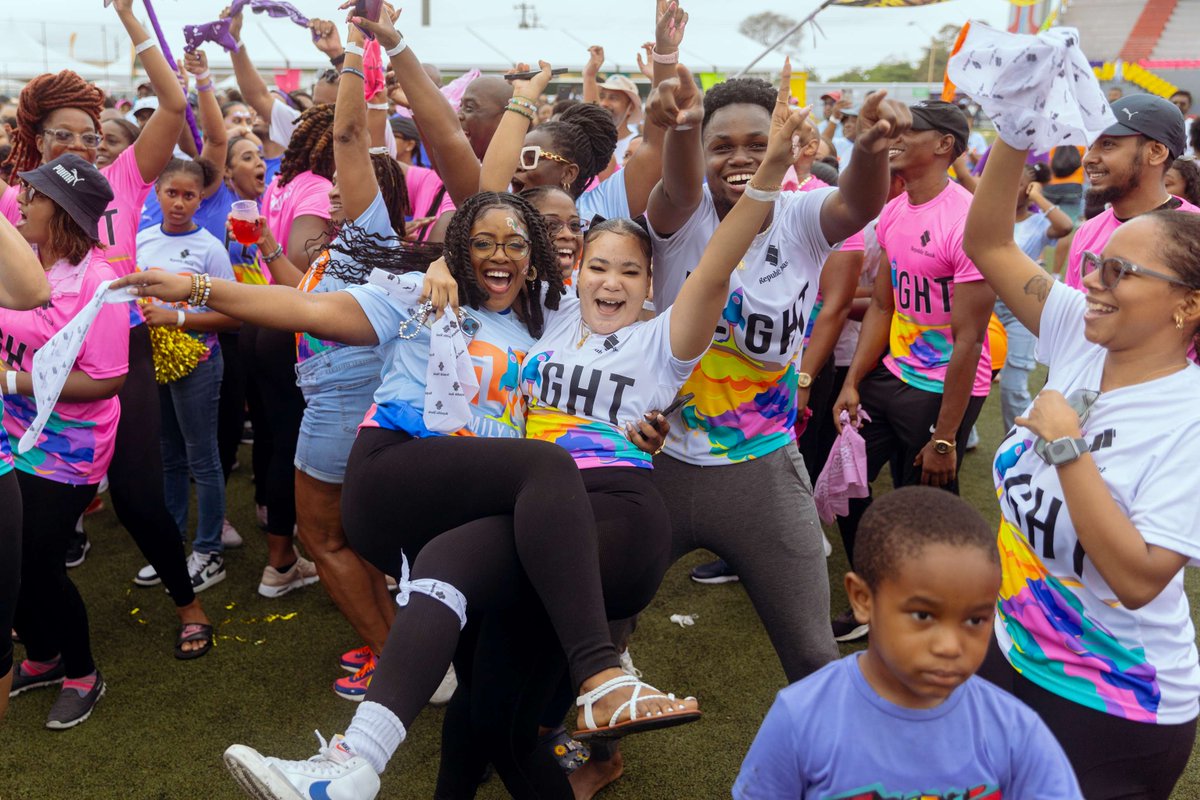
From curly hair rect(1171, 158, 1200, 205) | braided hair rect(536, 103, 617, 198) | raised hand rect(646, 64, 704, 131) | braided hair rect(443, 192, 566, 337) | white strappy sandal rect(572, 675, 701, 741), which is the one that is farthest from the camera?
curly hair rect(1171, 158, 1200, 205)

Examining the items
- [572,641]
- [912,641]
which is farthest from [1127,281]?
[572,641]

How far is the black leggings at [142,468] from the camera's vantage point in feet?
12.6

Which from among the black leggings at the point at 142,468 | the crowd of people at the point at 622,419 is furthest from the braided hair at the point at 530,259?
the black leggings at the point at 142,468

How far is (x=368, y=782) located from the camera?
2.19m

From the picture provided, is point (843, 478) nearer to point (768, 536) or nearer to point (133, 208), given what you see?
point (768, 536)

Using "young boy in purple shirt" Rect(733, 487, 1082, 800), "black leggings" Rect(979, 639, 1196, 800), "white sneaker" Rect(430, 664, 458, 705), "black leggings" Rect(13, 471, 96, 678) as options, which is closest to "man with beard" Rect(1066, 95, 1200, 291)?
"black leggings" Rect(979, 639, 1196, 800)

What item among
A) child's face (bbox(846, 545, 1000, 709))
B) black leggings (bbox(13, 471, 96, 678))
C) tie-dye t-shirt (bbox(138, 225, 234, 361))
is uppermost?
child's face (bbox(846, 545, 1000, 709))

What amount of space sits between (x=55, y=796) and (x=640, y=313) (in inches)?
97.4

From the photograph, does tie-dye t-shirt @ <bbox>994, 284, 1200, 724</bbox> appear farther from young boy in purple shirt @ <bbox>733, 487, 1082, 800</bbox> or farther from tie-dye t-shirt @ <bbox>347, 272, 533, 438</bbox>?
tie-dye t-shirt @ <bbox>347, 272, 533, 438</bbox>

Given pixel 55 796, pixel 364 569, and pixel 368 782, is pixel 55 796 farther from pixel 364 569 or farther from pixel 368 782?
pixel 368 782

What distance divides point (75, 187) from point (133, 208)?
0.80 metres

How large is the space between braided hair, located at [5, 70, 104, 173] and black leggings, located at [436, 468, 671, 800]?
3.19m

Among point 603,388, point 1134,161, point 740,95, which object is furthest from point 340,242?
point 1134,161

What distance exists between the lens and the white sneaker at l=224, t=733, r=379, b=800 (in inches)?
82.4
